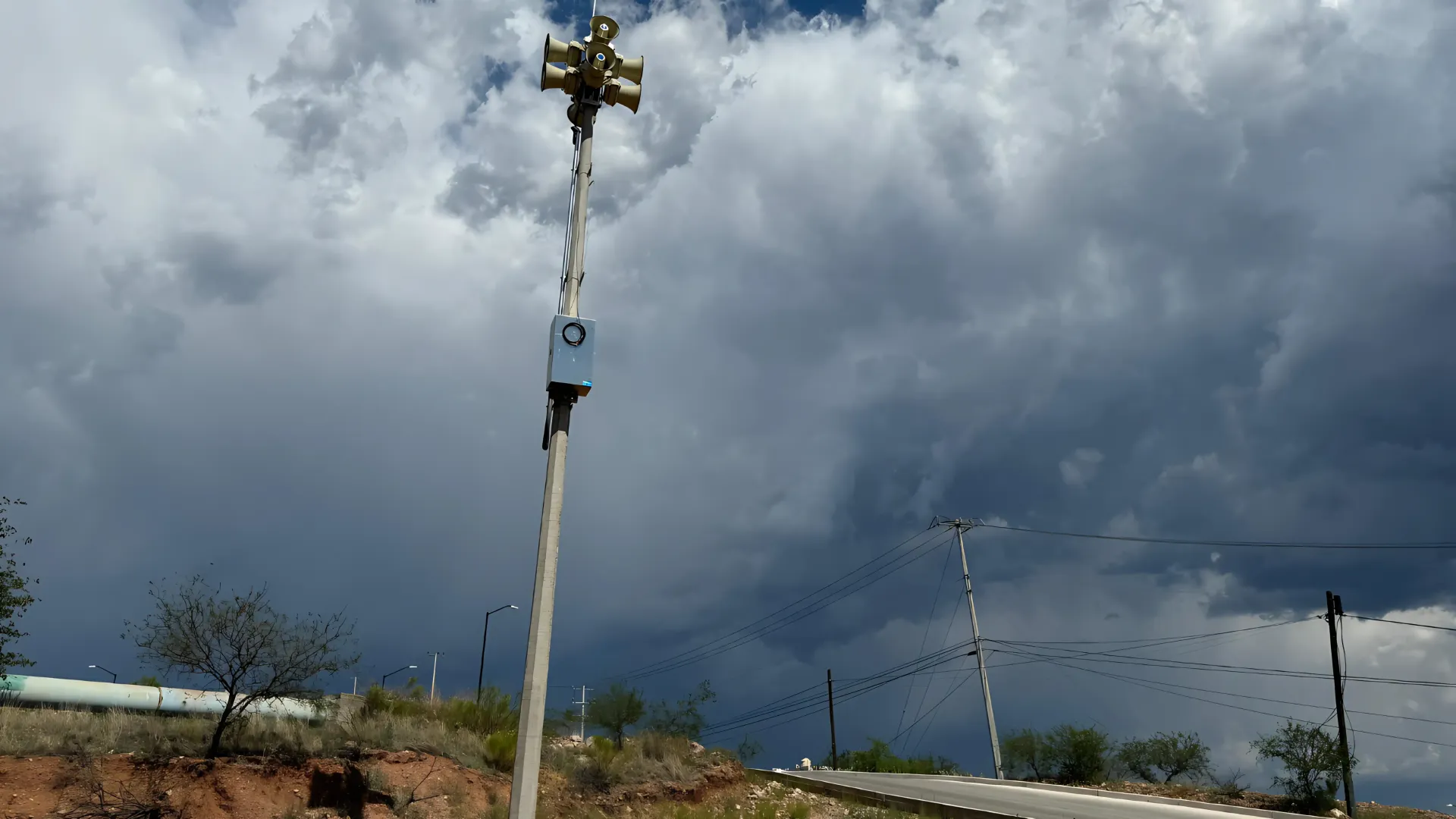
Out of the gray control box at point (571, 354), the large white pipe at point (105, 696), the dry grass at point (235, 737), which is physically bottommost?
the dry grass at point (235, 737)

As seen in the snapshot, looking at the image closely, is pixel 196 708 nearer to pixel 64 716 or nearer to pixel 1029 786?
pixel 64 716

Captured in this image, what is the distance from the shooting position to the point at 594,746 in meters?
24.3

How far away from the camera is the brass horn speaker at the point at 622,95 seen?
45.5 ft

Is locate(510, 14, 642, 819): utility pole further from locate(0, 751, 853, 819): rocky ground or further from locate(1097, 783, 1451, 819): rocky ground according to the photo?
locate(1097, 783, 1451, 819): rocky ground

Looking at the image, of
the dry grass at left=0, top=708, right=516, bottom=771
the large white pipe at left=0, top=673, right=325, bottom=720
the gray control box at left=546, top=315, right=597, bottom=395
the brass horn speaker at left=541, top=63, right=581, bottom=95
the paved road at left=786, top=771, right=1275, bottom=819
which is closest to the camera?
the gray control box at left=546, top=315, right=597, bottom=395

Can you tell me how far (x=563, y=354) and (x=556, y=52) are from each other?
4658 millimetres

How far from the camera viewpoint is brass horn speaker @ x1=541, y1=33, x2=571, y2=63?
13633 millimetres

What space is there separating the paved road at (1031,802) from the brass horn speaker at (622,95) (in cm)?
1541

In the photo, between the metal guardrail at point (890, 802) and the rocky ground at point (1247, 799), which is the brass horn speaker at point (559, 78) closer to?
the metal guardrail at point (890, 802)

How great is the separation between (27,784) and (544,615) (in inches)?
532

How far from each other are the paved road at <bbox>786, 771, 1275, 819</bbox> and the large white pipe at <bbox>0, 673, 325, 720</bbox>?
53.4 ft

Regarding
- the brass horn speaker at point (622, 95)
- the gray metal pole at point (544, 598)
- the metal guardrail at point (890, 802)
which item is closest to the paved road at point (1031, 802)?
the metal guardrail at point (890, 802)

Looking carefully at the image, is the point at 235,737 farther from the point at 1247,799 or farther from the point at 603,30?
the point at 1247,799

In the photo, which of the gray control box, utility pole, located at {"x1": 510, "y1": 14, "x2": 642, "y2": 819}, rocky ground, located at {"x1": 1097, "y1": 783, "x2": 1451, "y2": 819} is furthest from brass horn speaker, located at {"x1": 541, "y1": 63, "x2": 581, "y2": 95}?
rocky ground, located at {"x1": 1097, "y1": 783, "x2": 1451, "y2": 819}
